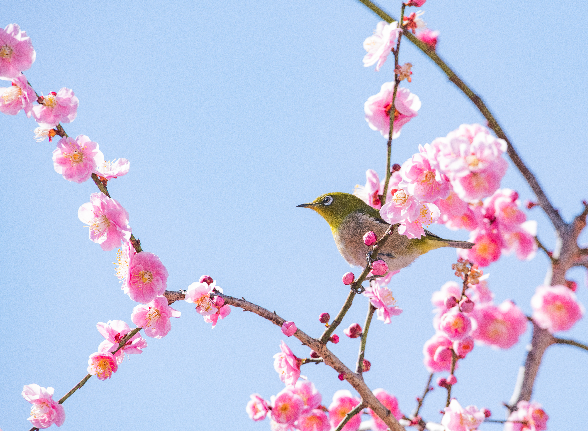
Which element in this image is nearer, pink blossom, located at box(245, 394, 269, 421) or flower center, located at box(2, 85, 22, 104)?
flower center, located at box(2, 85, 22, 104)

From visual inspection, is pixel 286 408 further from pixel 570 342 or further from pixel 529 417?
pixel 570 342

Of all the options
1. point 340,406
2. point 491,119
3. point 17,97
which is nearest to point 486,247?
point 491,119

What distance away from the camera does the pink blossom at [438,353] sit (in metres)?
3.08

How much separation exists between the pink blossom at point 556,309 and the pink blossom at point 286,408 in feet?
5.45

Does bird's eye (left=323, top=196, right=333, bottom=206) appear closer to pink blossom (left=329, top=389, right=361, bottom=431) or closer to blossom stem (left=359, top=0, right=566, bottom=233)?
pink blossom (left=329, top=389, right=361, bottom=431)

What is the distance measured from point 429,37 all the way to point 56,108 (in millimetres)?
2056

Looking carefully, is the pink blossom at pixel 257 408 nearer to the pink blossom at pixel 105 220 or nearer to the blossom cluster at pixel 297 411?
the blossom cluster at pixel 297 411

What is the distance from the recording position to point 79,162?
8.24 feet

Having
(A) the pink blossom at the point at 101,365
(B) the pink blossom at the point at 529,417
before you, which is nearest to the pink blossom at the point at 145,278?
(A) the pink blossom at the point at 101,365

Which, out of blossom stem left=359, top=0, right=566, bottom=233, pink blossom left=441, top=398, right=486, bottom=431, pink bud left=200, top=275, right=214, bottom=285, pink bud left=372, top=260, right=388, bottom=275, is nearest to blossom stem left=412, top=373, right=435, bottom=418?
pink blossom left=441, top=398, right=486, bottom=431

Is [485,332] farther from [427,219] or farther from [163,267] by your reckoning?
[163,267]

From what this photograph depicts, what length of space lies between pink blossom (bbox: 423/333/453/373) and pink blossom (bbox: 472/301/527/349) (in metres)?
0.36

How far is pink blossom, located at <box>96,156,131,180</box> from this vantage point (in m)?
2.52

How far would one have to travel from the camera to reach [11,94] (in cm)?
257
